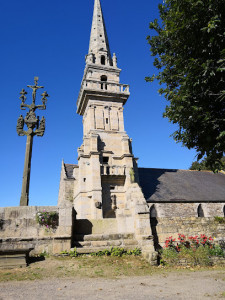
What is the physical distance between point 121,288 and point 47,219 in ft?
13.4

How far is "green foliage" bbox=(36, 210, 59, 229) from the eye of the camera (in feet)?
26.7

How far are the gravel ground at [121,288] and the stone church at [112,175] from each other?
12.4 m

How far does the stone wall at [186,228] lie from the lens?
348 inches

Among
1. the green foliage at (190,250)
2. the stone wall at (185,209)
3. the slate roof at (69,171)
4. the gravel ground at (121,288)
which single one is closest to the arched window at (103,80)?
the slate roof at (69,171)

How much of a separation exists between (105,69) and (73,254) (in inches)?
935

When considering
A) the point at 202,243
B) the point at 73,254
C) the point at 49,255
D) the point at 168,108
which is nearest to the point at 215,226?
the point at 202,243

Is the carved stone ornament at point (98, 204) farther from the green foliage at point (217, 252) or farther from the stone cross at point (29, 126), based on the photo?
the green foliage at point (217, 252)

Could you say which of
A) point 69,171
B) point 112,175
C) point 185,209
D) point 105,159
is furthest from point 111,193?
point 69,171

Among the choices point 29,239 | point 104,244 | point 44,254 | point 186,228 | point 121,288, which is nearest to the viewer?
point 121,288

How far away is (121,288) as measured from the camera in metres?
5.05

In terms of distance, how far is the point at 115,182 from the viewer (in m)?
22.2

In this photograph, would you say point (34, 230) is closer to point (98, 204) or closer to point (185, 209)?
point (98, 204)

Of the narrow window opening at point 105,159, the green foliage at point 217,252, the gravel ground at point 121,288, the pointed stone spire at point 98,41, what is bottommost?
the gravel ground at point 121,288

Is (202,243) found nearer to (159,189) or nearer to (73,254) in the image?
(73,254)
